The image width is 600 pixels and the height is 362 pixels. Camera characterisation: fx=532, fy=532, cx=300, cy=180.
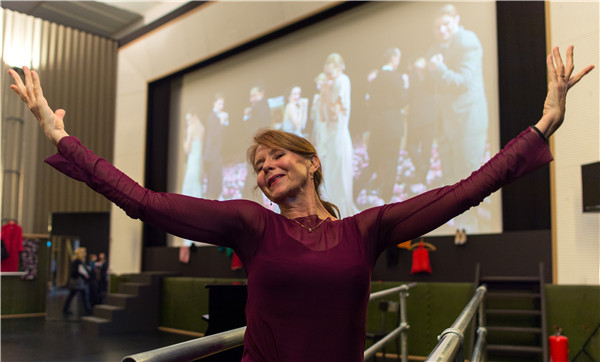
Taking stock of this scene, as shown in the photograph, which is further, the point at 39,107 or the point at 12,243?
the point at 12,243

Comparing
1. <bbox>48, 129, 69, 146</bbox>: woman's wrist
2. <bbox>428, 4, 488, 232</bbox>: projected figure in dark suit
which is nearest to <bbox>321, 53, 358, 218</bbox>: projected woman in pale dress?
<bbox>428, 4, 488, 232</bbox>: projected figure in dark suit

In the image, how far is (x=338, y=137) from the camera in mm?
8164

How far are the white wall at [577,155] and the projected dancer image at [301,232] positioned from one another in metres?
4.99

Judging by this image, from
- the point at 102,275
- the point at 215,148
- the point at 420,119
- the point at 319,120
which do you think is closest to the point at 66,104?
the point at 102,275

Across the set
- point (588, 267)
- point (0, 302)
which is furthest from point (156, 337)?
point (588, 267)

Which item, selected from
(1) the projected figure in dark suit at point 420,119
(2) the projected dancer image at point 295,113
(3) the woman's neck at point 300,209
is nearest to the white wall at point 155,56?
(2) the projected dancer image at point 295,113

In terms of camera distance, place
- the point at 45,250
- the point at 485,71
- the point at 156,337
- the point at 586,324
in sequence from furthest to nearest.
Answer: the point at 45,250 → the point at 156,337 → the point at 485,71 → the point at 586,324

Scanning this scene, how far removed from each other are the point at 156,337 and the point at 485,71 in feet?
20.7

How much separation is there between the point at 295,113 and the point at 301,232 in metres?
7.75

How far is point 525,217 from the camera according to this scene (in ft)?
20.0

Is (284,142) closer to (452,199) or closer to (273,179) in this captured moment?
(273,179)

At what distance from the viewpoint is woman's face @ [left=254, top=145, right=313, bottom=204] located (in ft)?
4.30

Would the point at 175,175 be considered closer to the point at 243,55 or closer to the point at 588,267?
the point at 243,55

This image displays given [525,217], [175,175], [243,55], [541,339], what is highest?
[243,55]
